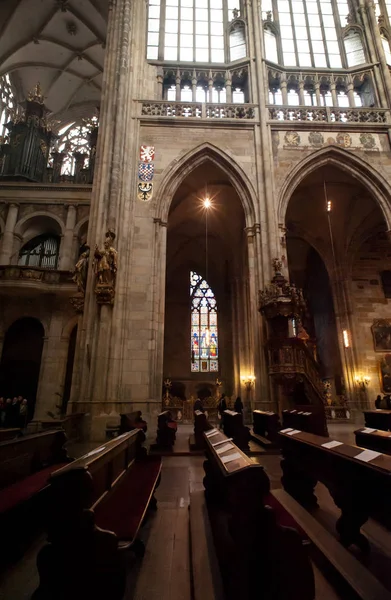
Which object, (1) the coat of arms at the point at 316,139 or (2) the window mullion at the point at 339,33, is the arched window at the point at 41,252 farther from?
(2) the window mullion at the point at 339,33

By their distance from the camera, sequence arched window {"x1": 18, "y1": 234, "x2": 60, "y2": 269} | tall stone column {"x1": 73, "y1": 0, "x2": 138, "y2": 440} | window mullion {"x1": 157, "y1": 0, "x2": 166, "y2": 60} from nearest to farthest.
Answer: tall stone column {"x1": 73, "y1": 0, "x2": 138, "y2": 440} < window mullion {"x1": 157, "y1": 0, "x2": 166, "y2": 60} < arched window {"x1": 18, "y1": 234, "x2": 60, "y2": 269}

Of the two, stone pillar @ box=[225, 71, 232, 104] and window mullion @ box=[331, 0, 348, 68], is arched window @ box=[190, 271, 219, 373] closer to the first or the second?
stone pillar @ box=[225, 71, 232, 104]

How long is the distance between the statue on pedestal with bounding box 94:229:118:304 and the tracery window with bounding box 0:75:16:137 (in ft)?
52.6

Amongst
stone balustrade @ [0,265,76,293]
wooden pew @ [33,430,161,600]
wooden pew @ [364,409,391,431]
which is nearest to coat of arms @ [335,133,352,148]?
wooden pew @ [364,409,391,431]

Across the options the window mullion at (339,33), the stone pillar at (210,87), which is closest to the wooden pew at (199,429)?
the stone pillar at (210,87)

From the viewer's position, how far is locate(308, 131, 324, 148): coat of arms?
12305mm

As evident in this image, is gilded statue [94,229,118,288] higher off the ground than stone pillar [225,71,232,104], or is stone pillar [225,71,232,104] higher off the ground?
stone pillar [225,71,232,104]

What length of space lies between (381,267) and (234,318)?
7.71 metres

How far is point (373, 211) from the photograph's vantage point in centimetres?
1486

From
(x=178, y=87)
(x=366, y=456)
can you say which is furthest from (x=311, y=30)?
(x=366, y=456)

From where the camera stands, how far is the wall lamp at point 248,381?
12.8 metres

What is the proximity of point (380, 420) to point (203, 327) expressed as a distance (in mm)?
13808

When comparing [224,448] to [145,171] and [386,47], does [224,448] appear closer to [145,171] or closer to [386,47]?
[145,171]

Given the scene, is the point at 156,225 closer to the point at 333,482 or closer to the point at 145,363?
the point at 145,363
